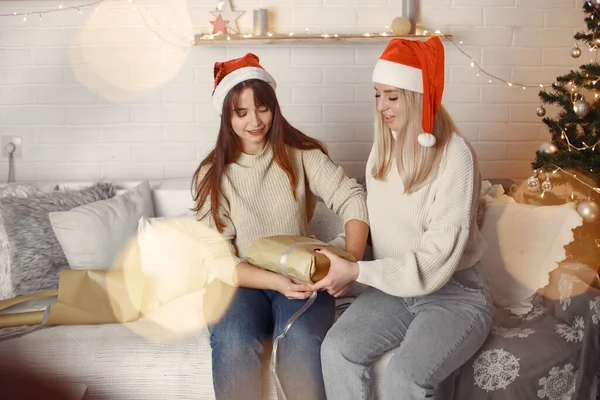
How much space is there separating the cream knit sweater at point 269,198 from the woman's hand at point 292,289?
0.80ft

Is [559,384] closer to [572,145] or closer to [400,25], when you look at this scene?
[572,145]

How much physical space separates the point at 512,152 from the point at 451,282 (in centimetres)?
131

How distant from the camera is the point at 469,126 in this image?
304 centimetres

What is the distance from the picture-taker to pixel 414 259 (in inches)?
73.3

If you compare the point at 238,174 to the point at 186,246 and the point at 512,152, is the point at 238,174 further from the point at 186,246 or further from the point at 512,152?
the point at 512,152

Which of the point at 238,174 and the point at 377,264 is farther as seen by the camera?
the point at 238,174

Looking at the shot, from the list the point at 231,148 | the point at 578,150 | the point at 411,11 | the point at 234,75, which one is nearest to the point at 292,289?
the point at 231,148

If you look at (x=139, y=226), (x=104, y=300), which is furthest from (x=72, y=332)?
(x=139, y=226)

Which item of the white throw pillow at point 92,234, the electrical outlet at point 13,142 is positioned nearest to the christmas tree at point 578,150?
the white throw pillow at point 92,234

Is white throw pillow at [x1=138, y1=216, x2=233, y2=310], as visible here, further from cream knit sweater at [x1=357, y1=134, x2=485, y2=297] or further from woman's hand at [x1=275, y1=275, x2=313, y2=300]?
cream knit sweater at [x1=357, y1=134, x2=485, y2=297]

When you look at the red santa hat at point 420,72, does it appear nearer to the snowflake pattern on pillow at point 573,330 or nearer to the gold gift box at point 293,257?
the gold gift box at point 293,257

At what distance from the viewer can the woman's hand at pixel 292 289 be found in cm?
195

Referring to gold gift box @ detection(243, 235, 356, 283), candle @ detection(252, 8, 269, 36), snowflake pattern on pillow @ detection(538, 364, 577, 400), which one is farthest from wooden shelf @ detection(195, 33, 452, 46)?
snowflake pattern on pillow @ detection(538, 364, 577, 400)

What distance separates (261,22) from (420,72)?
1.04 m
